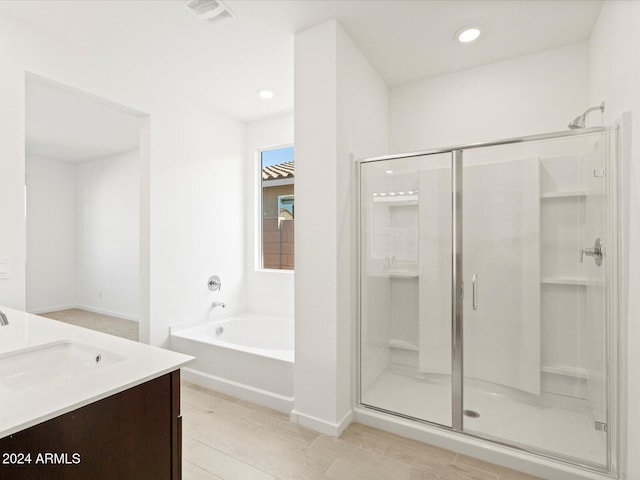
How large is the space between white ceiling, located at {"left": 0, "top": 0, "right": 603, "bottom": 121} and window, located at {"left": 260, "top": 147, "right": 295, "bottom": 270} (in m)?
1.13

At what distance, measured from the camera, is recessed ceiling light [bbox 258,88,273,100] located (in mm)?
3152

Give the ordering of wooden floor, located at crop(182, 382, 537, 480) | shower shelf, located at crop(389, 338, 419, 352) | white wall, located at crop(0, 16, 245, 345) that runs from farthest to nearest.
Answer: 1. shower shelf, located at crop(389, 338, 419, 352)
2. white wall, located at crop(0, 16, 245, 345)
3. wooden floor, located at crop(182, 382, 537, 480)

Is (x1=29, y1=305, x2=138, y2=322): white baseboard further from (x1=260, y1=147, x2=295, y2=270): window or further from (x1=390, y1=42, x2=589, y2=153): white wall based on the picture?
(x1=390, y1=42, x2=589, y2=153): white wall

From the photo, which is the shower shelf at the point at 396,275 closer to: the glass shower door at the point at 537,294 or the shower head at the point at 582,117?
the glass shower door at the point at 537,294

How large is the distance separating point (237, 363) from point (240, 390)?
0.21 meters

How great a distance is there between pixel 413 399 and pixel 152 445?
6.03 feet

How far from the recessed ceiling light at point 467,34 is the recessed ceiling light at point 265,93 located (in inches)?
66.2

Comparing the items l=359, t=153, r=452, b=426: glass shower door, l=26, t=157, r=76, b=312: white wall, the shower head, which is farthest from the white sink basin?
l=26, t=157, r=76, b=312: white wall

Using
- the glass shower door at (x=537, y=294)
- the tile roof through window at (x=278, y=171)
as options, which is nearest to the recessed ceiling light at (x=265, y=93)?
the tile roof through window at (x=278, y=171)

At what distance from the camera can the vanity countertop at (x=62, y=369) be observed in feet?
2.72

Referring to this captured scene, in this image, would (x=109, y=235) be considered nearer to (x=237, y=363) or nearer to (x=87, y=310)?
(x=87, y=310)

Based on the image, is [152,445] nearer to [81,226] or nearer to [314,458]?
[314,458]

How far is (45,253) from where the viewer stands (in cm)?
568

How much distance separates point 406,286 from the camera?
2.58m
